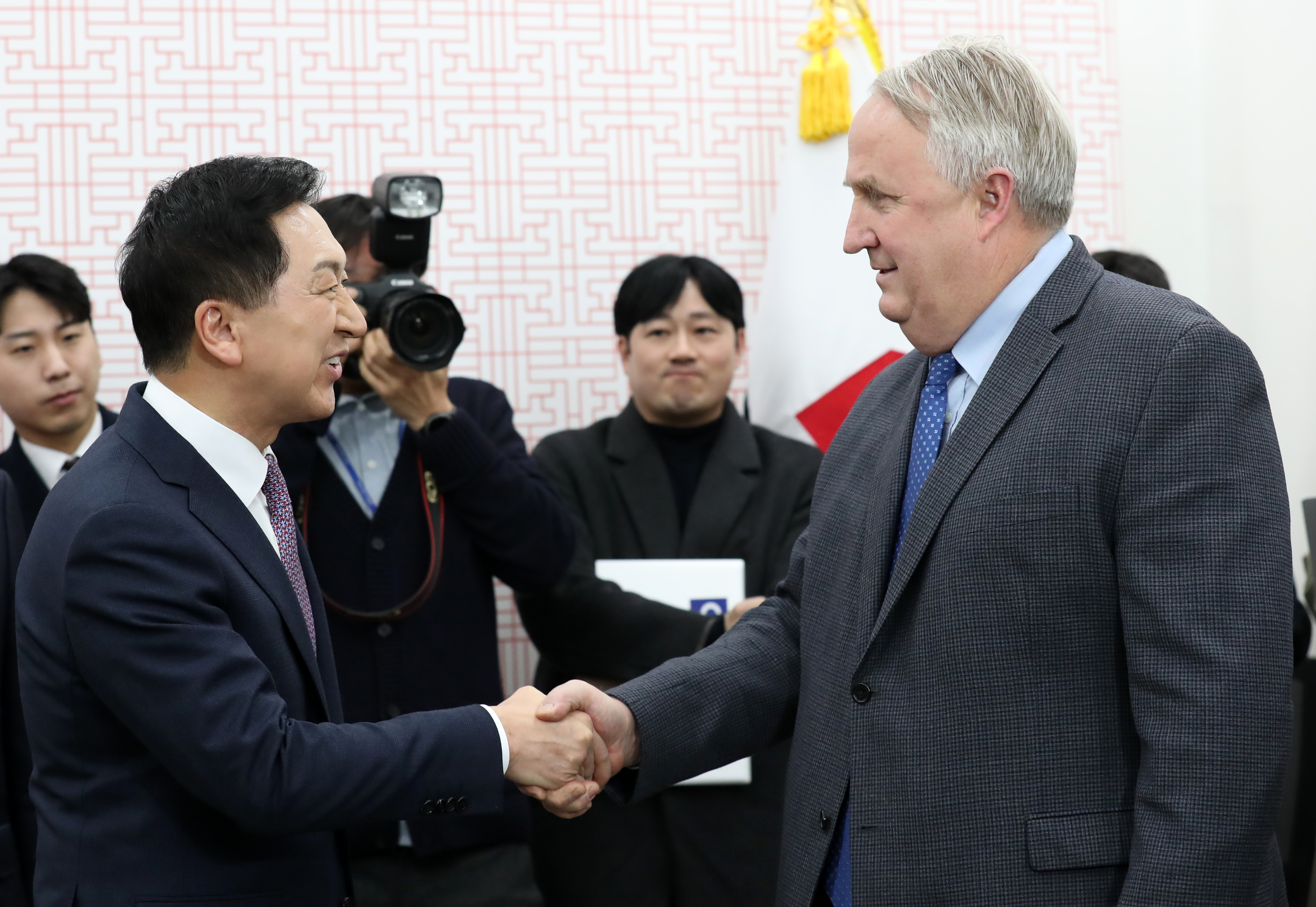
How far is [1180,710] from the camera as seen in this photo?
1208 millimetres

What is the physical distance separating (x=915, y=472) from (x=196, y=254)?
0.87m

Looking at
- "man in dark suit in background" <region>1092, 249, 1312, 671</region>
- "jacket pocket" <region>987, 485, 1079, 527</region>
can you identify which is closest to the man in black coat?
"jacket pocket" <region>987, 485, 1079, 527</region>

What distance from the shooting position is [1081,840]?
1.27 m

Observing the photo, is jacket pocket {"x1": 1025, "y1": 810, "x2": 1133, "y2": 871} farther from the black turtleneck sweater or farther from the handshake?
the black turtleneck sweater

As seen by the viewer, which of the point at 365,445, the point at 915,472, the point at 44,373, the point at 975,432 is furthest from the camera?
the point at 44,373

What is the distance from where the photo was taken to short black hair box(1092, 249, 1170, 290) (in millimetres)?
2352

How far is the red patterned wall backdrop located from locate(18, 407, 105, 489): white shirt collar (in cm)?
41

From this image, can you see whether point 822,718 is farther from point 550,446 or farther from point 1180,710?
point 550,446

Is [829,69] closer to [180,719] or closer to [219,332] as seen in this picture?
[219,332]

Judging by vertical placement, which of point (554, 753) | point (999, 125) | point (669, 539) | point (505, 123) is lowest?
point (554, 753)

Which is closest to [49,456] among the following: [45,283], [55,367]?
[55,367]

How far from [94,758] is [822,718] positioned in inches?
31.6

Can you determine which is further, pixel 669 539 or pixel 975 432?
pixel 669 539

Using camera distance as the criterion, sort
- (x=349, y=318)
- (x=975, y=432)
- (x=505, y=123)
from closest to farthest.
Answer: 1. (x=975, y=432)
2. (x=349, y=318)
3. (x=505, y=123)
